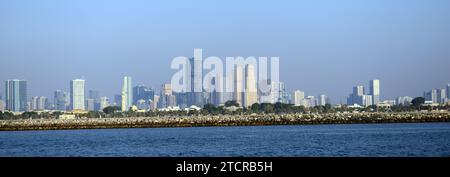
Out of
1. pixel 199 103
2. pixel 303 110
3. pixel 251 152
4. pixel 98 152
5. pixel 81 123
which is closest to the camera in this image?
pixel 251 152

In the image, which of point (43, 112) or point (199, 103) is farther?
point (43, 112)

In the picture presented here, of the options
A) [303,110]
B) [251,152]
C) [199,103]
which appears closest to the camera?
[251,152]

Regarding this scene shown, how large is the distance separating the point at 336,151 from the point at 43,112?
250 ft

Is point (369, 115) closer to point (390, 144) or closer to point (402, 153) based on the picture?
point (390, 144)

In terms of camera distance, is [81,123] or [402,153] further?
[81,123]

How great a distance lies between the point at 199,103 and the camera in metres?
87.9

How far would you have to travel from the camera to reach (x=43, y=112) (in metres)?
99.3
